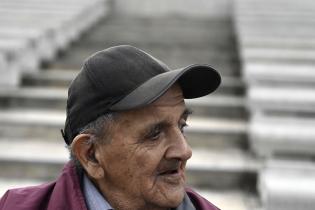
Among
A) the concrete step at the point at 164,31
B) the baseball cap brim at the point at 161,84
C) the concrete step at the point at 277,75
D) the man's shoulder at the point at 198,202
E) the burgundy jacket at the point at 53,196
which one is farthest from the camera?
the concrete step at the point at 164,31

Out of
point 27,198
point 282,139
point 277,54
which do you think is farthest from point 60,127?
point 27,198

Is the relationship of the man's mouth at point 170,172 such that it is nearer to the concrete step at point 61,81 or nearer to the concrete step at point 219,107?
the concrete step at point 219,107

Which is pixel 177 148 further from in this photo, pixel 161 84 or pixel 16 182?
pixel 16 182

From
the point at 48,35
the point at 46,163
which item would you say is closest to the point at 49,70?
the point at 48,35

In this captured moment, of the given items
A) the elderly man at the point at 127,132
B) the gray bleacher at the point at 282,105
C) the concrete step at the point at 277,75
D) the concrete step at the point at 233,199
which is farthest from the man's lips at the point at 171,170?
the concrete step at the point at 277,75

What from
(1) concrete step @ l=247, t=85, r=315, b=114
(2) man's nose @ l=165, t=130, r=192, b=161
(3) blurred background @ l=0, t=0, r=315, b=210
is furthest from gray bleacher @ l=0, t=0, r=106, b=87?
(2) man's nose @ l=165, t=130, r=192, b=161

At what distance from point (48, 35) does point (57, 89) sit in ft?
2.89

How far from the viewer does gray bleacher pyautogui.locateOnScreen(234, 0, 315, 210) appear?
9.27ft

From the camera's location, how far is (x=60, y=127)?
3924mm

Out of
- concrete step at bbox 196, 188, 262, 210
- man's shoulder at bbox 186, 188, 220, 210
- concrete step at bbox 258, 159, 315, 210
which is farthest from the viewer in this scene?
concrete step at bbox 196, 188, 262, 210

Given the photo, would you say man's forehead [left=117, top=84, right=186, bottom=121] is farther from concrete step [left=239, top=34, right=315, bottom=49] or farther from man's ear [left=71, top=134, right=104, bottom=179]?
concrete step [left=239, top=34, right=315, bottom=49]

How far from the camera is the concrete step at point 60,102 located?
4.27 m

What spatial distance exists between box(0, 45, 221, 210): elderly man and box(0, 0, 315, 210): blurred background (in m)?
1.55

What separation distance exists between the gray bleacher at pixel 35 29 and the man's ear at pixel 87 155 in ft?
10.4
